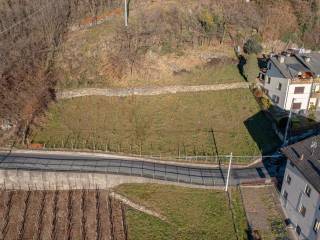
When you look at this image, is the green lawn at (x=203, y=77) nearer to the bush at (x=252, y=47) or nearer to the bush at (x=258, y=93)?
the bush at (x=258, y=93)

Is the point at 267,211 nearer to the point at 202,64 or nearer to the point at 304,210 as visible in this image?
the point at 304,210

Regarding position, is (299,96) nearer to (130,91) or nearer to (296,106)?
(296,106)

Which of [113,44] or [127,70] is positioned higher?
[113,44]

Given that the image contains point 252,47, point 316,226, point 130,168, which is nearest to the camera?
point 316,226

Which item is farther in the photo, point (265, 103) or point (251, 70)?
point (251, 70)

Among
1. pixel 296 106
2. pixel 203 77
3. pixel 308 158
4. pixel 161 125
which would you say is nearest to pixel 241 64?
pixel 203 77

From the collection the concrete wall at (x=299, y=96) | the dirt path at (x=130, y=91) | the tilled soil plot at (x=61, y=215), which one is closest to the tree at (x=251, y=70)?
the dirt path at (x=130, y=91)

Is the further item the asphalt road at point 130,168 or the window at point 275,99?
the window at point 275,99

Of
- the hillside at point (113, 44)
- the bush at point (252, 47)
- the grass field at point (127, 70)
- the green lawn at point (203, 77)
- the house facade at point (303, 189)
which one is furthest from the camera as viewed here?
the bush at point (252, 47)
